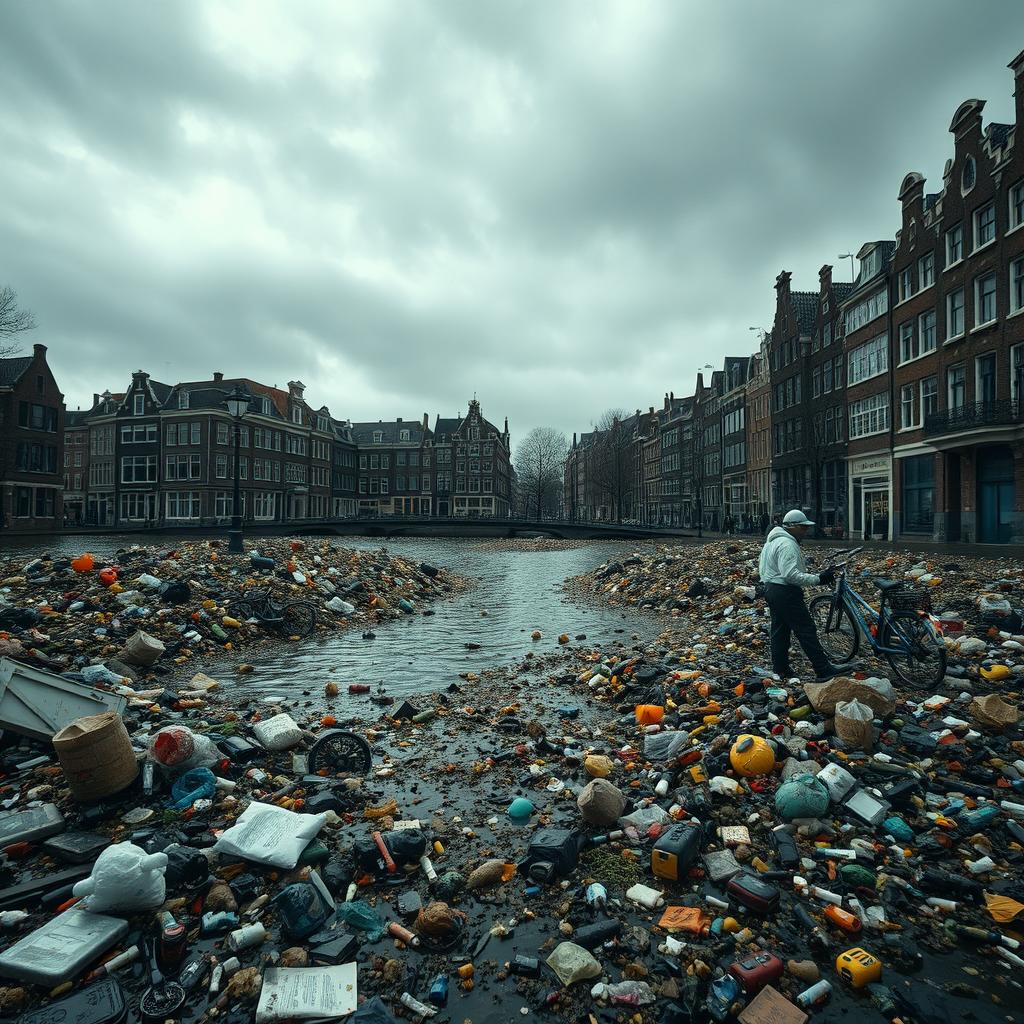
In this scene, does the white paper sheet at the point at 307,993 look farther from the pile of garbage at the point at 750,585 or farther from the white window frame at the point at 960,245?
the white window frame at the point at 960,245

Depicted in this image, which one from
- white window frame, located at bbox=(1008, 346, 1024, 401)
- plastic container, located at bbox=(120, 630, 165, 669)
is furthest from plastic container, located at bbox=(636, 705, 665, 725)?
white window frame, located at bbox=(1008, 346, 1024, 401)

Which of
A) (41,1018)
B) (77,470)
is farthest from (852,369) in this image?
(77,470)

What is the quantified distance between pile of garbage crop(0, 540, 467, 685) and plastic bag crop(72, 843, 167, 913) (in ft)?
14.6

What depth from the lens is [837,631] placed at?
7.79 meters

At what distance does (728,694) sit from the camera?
256 inches

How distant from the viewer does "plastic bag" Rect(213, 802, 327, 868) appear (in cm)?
359

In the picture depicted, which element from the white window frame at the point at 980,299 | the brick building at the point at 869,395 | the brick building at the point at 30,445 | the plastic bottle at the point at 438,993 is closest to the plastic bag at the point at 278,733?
the plastic bottle at the point at 438,993

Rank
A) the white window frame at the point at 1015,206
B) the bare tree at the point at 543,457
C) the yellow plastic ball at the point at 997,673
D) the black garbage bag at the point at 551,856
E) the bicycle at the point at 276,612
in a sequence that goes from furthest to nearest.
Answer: the bare tree at the point at 543,457 → the white window frame at the point at 1015,206 → the bicycle at the point at 276,612 → the yellow plastic ball at the point at 997,673 → the black garbage bag at the point at 551,856

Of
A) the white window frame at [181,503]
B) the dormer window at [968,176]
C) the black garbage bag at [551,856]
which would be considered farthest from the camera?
the white window frame at [181,503]

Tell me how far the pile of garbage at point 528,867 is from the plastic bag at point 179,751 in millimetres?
17

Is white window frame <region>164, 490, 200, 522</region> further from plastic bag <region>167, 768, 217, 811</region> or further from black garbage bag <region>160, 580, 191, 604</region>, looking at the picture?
plastic bag <region>167, 768, 217, 811</region>

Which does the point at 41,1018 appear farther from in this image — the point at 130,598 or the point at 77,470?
the point at 77,470

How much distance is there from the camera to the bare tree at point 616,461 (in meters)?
76.7

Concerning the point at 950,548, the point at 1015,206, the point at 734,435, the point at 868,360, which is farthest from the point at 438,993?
the point at 734,435
